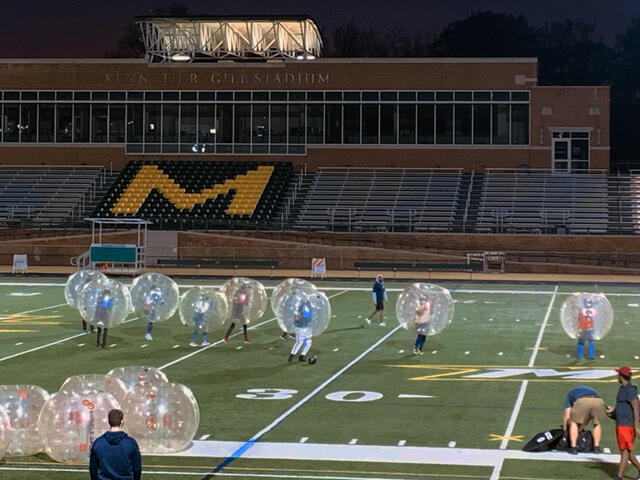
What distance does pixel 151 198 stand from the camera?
60.1 m

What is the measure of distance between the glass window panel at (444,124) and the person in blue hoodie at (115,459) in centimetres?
5370

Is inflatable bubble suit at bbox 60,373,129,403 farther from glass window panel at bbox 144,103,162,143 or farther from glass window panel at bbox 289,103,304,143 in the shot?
glass window panel at bbox 144,103,162,143

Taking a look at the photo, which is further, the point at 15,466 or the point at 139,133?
the point at 139,133

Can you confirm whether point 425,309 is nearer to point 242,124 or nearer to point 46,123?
point 242,124

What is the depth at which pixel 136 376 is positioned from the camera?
50.4ft

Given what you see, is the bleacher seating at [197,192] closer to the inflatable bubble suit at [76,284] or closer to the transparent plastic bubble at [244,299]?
the inflatable bubble suit at [76,284]

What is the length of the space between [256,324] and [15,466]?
621 inches

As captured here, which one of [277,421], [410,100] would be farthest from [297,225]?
[277,421]

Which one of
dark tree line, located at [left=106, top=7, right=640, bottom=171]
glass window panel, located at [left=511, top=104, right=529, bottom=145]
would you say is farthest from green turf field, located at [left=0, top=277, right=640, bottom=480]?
dark tree line, located at [left=106, top=7, right=640, bottom=171]

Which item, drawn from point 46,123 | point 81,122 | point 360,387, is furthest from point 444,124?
point 360,387

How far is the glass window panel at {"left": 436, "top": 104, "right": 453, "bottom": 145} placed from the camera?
63.2 metres

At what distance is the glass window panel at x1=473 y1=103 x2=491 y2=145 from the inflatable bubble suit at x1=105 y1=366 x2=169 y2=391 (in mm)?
49365

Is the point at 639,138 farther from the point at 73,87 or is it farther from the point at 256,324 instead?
the point at 256,324

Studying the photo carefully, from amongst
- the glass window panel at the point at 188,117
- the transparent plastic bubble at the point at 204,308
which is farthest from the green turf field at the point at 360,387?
the glass window panel at the point at 188,117
